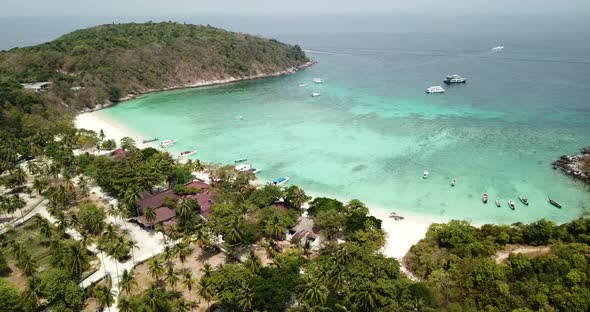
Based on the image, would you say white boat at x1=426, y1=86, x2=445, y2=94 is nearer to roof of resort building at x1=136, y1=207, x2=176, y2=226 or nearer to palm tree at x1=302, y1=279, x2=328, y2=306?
roof of resort building at x1=136, y1=207, x2=176, y2=226

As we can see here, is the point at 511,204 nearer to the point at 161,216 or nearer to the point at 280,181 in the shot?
the point at 280,181

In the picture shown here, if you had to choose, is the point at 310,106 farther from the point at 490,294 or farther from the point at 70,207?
the point at 490,294

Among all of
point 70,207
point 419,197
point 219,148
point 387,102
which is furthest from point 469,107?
point 70,207

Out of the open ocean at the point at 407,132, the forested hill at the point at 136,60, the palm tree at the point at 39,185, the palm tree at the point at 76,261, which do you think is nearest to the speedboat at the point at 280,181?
the open ocean at the point at 407,132

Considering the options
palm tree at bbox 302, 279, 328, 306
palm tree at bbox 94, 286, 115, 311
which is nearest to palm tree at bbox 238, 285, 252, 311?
palm tree at bbox 302, 279, 328, 306

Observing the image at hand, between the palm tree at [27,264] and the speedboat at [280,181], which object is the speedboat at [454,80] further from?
the palm tree at [27,264]

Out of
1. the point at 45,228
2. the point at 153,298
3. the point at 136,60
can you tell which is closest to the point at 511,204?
the point at 153,298
